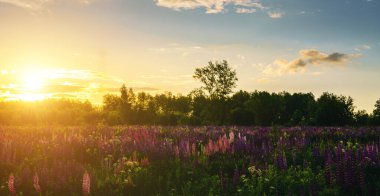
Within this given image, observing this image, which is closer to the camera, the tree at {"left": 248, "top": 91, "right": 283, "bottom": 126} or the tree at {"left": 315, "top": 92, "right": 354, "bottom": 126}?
the tree at {"left": 315, "top": 92, "right": 354, "bottom": 126}

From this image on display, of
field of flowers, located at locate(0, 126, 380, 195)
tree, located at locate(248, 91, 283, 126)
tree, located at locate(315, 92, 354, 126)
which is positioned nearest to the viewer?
field of flowers, located at locate(0, 126, 380, 195)

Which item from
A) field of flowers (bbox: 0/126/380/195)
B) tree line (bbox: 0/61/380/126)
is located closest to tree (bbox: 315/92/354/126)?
tree line (bbox: 0/61/380/126)

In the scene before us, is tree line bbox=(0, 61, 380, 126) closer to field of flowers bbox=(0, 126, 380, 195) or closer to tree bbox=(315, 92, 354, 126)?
tree bbox=(315, 92, 354, 126)

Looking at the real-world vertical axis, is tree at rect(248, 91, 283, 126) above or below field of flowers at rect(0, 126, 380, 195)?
above

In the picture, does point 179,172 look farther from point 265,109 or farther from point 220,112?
point 220,112

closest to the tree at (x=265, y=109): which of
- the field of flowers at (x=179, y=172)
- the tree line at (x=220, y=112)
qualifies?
the tree line at (x=220, y=112)

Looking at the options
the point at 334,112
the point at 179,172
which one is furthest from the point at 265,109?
the point at 179,172

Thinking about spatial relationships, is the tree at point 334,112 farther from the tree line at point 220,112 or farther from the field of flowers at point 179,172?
the field of flowers at point 179,172

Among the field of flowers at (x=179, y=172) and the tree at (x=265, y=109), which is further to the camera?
the tree at (x=265, y=109)

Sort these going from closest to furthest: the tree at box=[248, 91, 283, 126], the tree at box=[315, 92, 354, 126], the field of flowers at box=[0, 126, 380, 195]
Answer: the field of flowers at box=[0, 126, 380, 195] → the tree at box=[315, 92, 354, 126] → the tree at box=[248, 91, 283, 126]

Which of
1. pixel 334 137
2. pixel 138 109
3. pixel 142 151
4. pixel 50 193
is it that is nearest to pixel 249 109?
pixel 138 109

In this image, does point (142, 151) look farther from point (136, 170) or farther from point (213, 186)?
point (213, 186)

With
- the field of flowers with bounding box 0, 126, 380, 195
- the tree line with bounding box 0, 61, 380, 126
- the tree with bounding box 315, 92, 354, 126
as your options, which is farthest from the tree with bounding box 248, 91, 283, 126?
the field of flowers with bounding box 0, 126, 380, 195

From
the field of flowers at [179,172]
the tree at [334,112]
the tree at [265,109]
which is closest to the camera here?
the field of flowers at [179,172]
